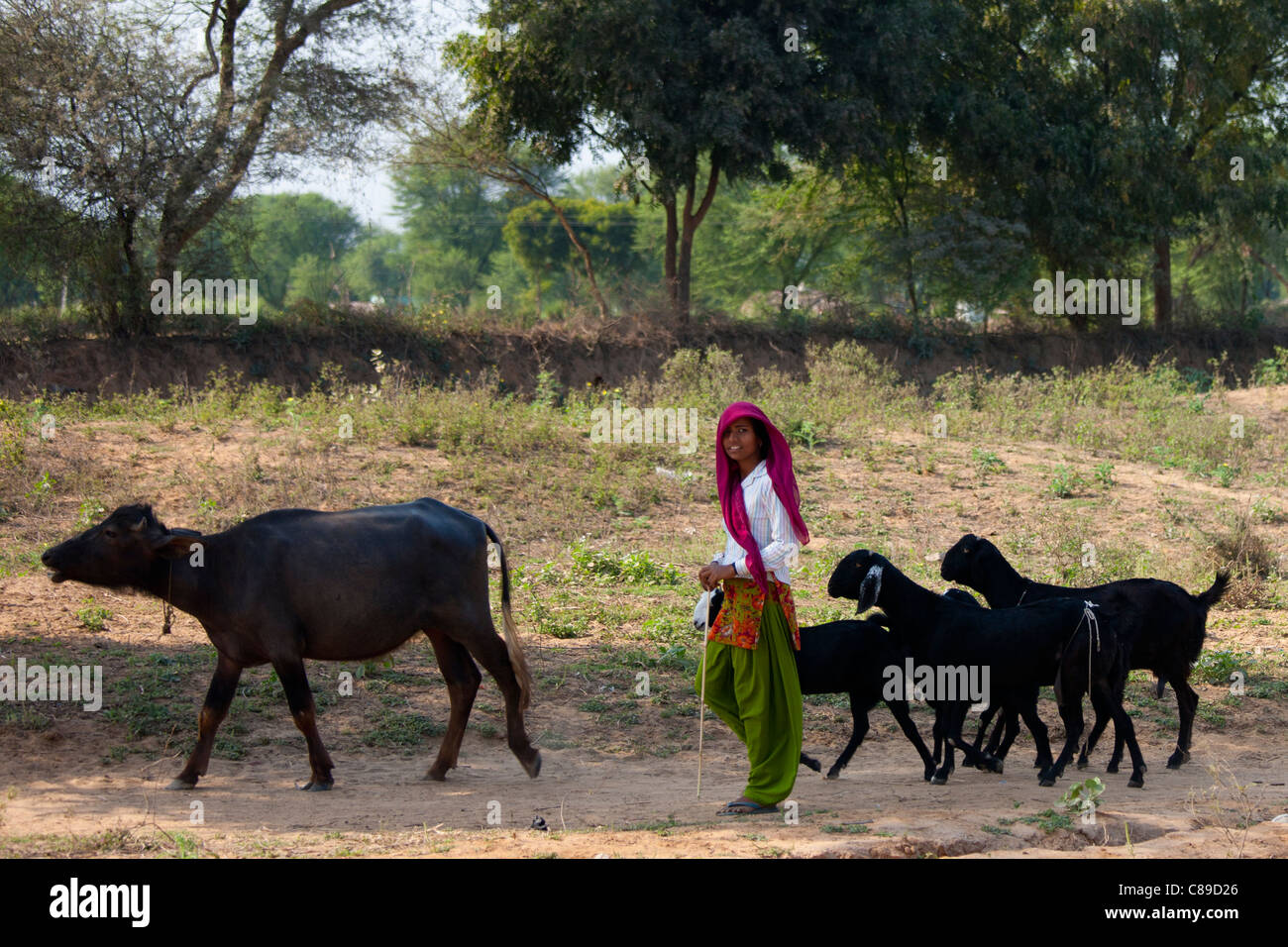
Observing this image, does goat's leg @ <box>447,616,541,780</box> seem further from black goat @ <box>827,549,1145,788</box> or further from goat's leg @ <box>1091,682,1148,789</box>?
goat's leg @ <box>1091,682,1148,789</box>

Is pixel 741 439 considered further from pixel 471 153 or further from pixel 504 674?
pixel 471 153

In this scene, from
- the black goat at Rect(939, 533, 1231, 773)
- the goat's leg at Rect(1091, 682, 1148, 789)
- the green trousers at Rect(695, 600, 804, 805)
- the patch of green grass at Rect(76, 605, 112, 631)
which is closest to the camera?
the green trousers at Rect(695, 600, 804, 805)

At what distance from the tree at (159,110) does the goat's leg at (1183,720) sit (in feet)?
60.6

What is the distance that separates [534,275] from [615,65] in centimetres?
2779

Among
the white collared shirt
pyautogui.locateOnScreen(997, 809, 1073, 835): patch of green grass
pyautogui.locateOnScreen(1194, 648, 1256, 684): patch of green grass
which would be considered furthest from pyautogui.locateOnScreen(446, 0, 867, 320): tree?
pyautogui.locateOnScreen(997, 809, 1073, 835): patch of green grass

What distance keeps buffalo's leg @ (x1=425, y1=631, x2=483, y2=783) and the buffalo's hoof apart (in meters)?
0.41

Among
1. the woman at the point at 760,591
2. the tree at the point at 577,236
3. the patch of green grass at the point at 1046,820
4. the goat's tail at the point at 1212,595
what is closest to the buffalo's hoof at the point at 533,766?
the woman at the point at 760,591

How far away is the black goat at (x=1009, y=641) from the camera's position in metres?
6.87

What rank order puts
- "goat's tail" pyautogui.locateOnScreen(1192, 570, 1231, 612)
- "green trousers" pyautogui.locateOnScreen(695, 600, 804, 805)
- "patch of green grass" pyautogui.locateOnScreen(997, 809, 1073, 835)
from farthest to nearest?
"goat's tail" pyautogui.locateOnScreen(1192, 570, 1231, 612), "green trousers" pyautogui.locateOnScreen(695, 600, 804, 805), "patch of green grass" pyautogui.locateOnScreen(997, 809, 1073, 835)

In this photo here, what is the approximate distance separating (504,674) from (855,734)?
2.06 meters

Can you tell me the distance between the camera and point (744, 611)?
600cm

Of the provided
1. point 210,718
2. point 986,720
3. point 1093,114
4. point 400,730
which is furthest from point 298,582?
point 1093,114

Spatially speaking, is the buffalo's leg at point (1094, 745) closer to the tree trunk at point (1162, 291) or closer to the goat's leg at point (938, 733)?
the goat's leg at point (938, 733)

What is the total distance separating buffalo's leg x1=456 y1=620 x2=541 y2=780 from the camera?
22.2ft
